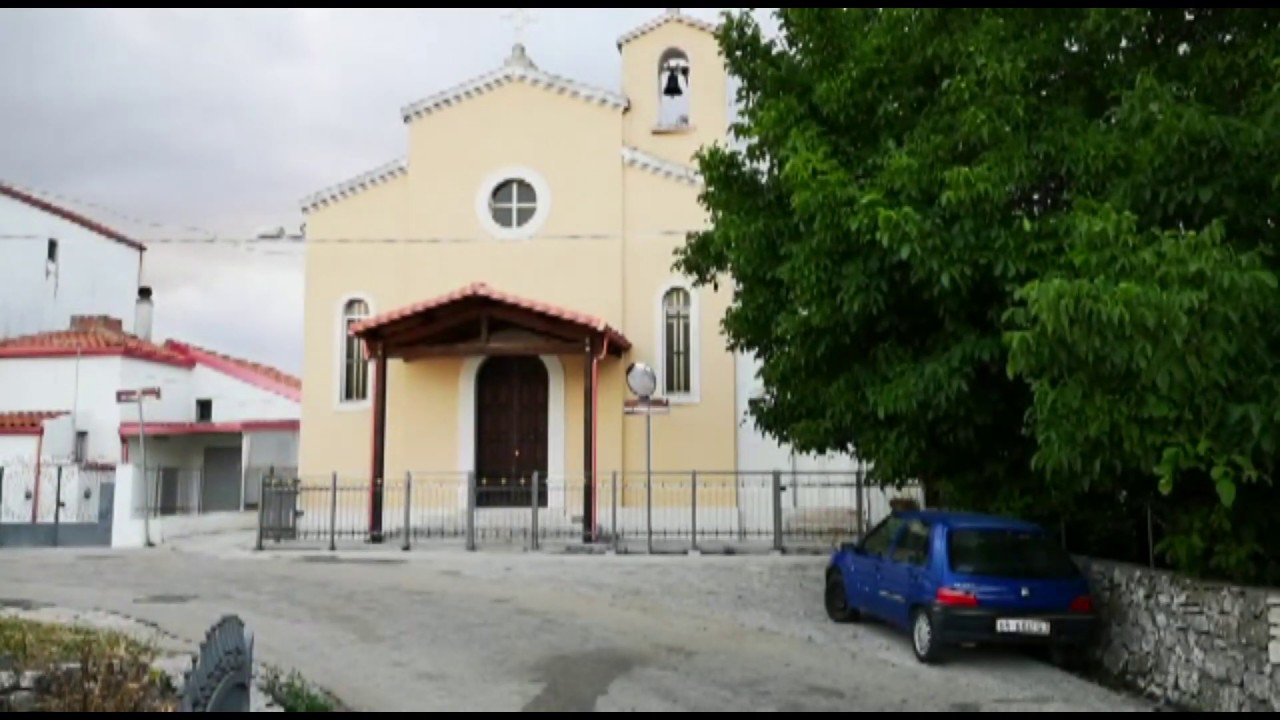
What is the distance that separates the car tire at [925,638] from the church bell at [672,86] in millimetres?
15717

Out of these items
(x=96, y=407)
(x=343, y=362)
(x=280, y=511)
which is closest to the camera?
(x=280, y=511)

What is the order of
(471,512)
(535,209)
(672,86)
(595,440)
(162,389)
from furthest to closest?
1. (162,389)
2. (672,86)
3. (535,209)
4. (595,440)
5. (471,512)

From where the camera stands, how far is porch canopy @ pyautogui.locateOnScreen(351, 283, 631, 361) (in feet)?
59.6

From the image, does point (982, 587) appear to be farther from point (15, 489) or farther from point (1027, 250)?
point (15, 489)

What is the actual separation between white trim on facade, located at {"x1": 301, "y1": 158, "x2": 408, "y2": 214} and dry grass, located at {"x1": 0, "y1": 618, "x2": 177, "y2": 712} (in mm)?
13324

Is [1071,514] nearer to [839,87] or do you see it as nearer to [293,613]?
[839,87]

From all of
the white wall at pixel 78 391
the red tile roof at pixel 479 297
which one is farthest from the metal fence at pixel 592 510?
the white wall at pixel 78 391

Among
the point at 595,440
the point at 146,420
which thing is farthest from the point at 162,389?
the point at 595,440

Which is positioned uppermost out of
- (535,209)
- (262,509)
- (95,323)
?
(535,209)

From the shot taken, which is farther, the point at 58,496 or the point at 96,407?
the point at 96,407

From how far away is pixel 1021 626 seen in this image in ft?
28.2

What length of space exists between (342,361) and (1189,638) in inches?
665

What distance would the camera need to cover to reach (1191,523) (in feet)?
26.3

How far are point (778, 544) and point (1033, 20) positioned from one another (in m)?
10.5
